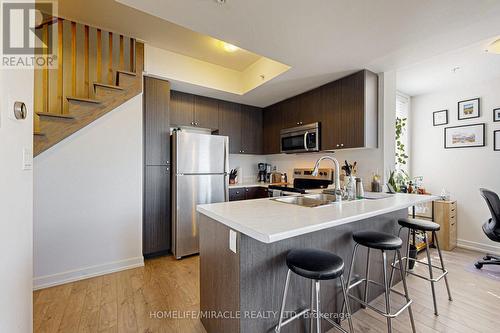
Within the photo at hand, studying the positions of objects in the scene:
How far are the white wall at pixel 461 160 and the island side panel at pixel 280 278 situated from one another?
2.56 m

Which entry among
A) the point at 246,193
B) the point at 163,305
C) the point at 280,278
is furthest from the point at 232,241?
the point at 246,193

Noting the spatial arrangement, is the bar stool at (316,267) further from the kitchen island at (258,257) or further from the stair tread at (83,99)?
the stair tread at (83,99)

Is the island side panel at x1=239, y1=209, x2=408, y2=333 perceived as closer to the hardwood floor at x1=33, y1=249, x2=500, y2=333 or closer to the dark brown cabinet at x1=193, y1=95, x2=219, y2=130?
the hardwood floor at x1=33, y1=249, x2=500, y2=333

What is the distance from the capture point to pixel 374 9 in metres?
1.59

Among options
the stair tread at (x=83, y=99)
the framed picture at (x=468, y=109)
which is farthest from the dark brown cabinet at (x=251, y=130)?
the framed picture at (x=468, y=109)

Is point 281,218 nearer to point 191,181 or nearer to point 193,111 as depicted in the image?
point 191,181

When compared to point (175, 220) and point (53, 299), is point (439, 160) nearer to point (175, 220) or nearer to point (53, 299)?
point (175, 220)

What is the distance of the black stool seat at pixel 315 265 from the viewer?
43.0 inches

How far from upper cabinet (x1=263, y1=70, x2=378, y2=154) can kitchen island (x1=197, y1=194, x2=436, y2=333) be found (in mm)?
1244

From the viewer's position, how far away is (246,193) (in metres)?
3.69

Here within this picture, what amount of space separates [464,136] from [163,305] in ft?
15.3

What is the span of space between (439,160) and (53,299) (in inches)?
215

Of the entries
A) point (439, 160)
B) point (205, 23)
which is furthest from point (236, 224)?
point (439, 160)

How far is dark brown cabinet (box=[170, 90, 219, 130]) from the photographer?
3.34 metres
